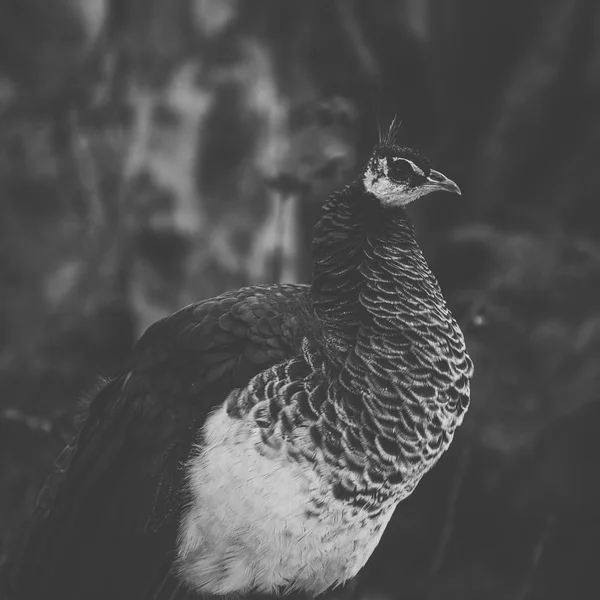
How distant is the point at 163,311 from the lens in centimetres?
416

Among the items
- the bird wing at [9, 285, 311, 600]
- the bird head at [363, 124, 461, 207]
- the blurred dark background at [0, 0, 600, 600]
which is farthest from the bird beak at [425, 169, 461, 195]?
the bird wing at [9, 285, 311, 600]

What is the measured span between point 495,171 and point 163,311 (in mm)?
2488

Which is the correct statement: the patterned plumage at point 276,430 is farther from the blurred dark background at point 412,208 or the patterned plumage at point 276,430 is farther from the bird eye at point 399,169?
the blurred dark background at point 412,208

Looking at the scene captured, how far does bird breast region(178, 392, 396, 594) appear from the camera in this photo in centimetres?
195

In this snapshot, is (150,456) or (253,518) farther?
(150,456)

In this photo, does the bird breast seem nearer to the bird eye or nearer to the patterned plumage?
the patterned plumage

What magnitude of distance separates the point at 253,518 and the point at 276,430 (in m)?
0.23

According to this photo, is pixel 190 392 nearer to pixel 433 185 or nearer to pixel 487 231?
pixel 433 185

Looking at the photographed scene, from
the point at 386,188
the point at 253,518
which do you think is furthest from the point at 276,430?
the point at 386,188

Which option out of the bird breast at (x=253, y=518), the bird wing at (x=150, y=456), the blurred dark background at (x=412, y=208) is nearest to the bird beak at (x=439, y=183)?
the blurred dark background at (x=412, y=208)

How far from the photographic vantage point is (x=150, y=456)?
210 cm

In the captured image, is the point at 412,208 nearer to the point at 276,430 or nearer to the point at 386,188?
the point at 386,188

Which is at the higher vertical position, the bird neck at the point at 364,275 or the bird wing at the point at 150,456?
the bird neck at the point at 364,275

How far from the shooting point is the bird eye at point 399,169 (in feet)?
6.85
